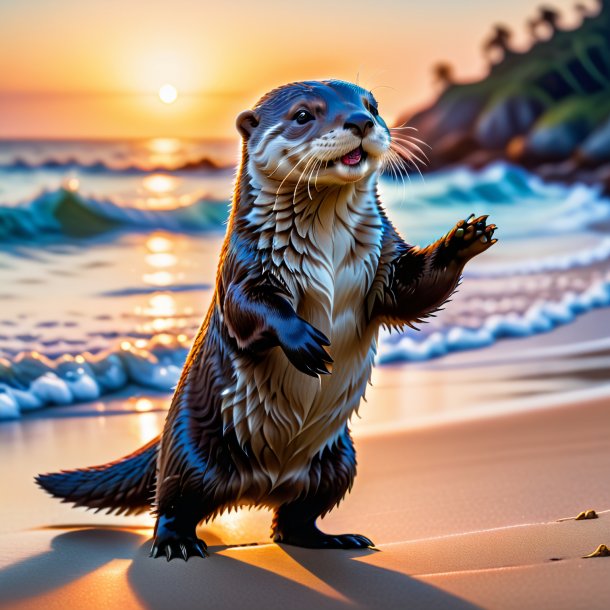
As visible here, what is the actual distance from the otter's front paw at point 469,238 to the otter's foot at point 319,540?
921 mm

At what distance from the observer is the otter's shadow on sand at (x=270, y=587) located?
9.15 feet

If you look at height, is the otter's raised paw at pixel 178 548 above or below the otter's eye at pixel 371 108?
below

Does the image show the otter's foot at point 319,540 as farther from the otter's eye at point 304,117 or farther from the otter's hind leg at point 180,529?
the otter's eye at point 304,117

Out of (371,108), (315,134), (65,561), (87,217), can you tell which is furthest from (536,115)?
(65,561)

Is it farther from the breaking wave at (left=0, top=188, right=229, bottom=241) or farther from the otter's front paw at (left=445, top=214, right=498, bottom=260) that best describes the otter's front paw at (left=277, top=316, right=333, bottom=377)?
the breaking wave at (left=0, top=188, right=229, bottom=241)

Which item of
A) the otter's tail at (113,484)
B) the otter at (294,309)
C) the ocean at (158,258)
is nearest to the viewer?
the otter at (294,309)

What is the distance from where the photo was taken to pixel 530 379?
5984 millimetres

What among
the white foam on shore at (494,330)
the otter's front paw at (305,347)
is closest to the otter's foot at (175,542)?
the otter's front paw at (305,347)

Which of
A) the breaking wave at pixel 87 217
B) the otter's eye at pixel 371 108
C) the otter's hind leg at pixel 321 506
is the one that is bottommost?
the otter's hind leg at pixel 321 506

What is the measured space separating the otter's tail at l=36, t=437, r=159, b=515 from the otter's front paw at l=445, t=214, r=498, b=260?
1.14 m

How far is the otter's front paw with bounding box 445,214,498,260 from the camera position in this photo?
3141 mm

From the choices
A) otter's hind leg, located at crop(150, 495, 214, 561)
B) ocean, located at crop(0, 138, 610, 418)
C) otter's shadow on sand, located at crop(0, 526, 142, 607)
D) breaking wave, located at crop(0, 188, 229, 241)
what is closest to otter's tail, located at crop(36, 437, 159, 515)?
otter's shadow on sand, located at crop(0, 526, 142, 607)

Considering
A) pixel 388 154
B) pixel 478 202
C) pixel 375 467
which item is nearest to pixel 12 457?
pixel 375 467

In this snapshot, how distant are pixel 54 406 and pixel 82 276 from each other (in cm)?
257
